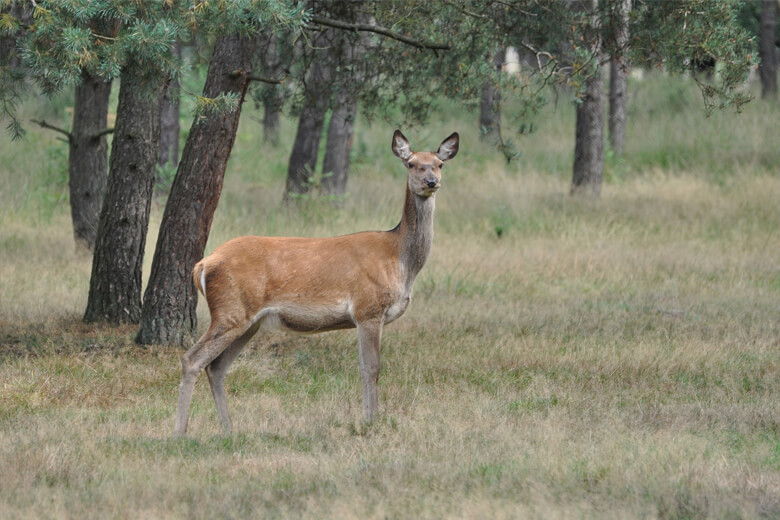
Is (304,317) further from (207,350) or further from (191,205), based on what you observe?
(191,205)

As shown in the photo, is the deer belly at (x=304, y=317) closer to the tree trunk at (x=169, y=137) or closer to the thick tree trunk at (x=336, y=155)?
the thick tree trunk at (x=336, y=155)

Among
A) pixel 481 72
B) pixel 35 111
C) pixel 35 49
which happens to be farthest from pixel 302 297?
pixel 35 111

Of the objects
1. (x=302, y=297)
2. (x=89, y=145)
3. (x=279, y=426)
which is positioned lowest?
(x=279, y=426)

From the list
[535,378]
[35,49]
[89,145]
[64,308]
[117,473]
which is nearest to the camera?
[117,473]

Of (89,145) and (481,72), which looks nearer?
(481,72)

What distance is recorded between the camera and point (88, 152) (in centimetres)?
1413

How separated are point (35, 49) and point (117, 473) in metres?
3.00

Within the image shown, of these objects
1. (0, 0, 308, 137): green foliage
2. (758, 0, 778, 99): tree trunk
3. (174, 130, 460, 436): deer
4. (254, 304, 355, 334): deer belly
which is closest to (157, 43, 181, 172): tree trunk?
(0, 0, 308, 137): green foliage

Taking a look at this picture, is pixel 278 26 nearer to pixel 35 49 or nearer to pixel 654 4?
pixel 35 49

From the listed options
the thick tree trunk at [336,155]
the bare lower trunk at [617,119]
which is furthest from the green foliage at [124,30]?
the bare lower trunk at [617,119]

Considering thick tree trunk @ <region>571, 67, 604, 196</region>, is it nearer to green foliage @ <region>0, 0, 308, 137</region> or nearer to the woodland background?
the woodland background

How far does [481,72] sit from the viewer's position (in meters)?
10.5

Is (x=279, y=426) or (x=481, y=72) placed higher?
(x=481, y=72)

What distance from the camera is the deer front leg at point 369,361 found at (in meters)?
7.42
